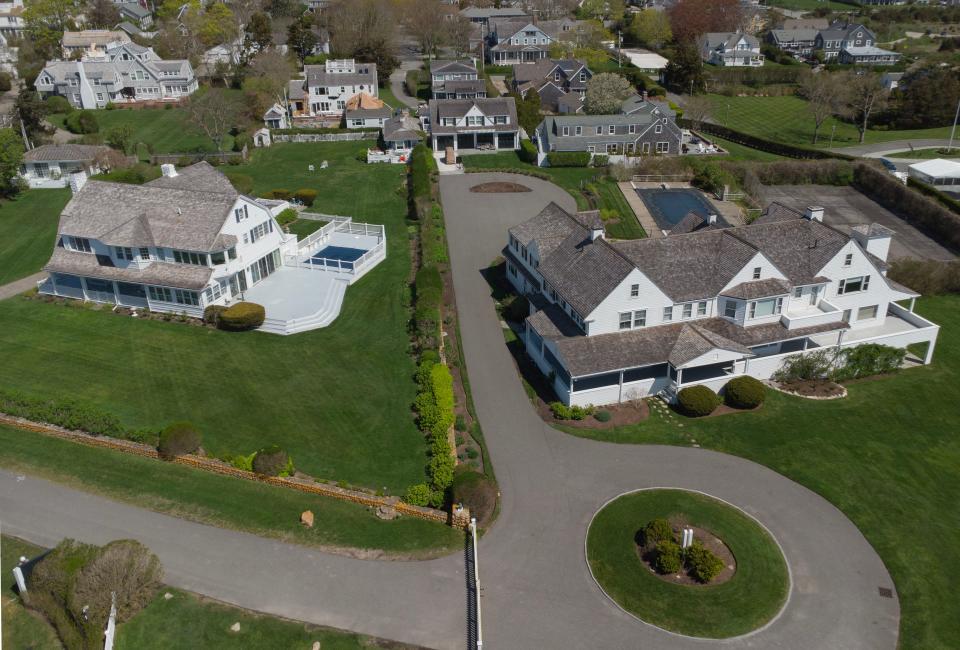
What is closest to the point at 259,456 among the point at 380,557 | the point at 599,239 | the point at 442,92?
the point at 380,557

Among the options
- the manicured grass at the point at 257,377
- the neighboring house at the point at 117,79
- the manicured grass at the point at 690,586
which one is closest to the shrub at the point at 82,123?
the neighboring house at the point at 117,79

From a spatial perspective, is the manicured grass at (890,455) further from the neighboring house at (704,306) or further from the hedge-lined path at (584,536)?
the neighboring house at (704,306)

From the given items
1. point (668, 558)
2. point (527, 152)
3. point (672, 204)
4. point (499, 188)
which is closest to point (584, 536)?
point (668, 558)

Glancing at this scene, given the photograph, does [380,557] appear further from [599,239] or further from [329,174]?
[329,174]

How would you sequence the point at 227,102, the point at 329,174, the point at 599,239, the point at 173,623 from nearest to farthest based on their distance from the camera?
the point at 173,623, the point at 599,239, the point at 329,174, the point at 227,102

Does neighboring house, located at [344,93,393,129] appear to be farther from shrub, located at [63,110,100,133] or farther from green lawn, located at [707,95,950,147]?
green lawn, located at [707,95,950,147]

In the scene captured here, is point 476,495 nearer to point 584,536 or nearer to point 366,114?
point 584,536
